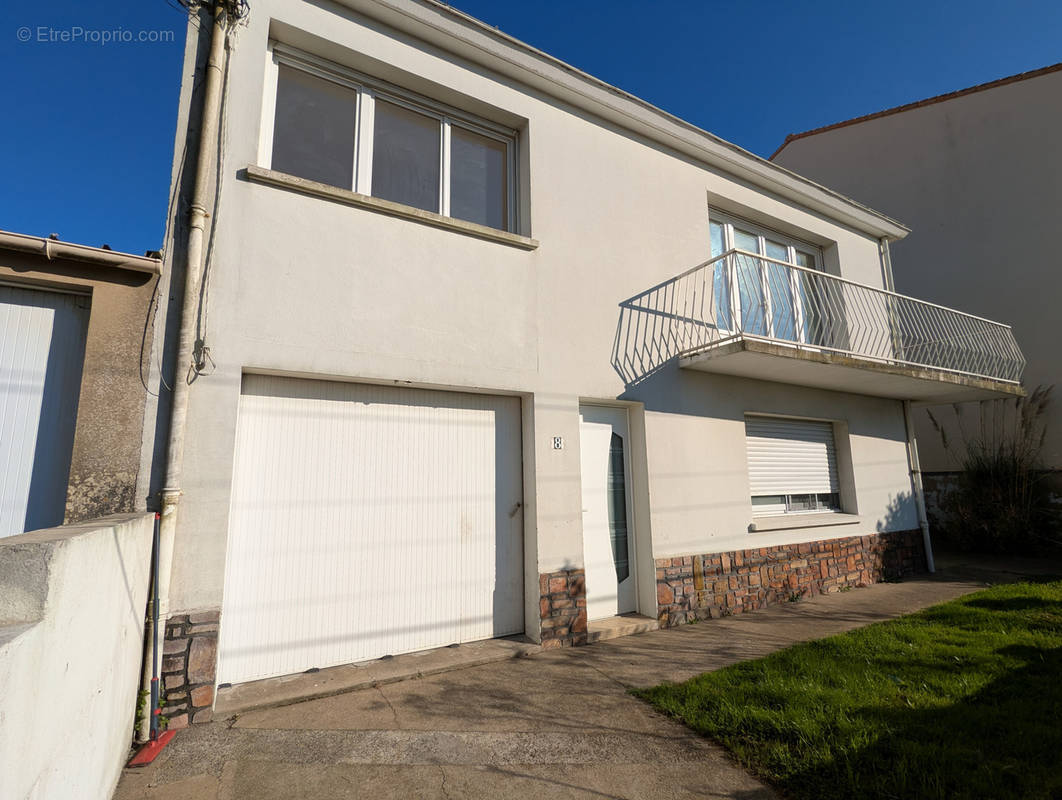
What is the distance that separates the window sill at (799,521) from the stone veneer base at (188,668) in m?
5.26

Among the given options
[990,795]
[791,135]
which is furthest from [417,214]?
[791,135]

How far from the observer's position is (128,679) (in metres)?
2.65

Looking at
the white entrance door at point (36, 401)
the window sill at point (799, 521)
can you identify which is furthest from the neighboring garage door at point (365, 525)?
the window sill at point (799, 521)

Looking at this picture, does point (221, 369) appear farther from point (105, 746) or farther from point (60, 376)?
point (105, 746)

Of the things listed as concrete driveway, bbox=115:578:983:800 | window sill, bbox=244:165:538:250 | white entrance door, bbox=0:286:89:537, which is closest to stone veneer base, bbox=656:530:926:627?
concrete driveway, bbox=115:578:983:800

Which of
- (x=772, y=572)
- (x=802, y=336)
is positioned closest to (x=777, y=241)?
(x=802, y=336)

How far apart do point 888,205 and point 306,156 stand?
12685 mm

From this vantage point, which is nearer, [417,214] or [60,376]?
[60,376]

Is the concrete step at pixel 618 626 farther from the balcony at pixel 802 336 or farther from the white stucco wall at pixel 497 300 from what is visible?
the balcony at pixel 802 336

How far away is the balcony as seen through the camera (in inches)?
217

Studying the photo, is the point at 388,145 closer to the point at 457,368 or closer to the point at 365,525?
the point at 457,368

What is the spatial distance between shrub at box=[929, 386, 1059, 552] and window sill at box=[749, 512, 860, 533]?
4181 millimetres

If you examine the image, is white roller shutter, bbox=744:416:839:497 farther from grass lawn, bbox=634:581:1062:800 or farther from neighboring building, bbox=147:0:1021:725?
grass lawn, bbox=634:581:1062:800

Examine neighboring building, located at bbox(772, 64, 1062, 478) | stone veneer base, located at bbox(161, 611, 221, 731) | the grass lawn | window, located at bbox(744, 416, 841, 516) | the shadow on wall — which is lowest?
the grass lawn
